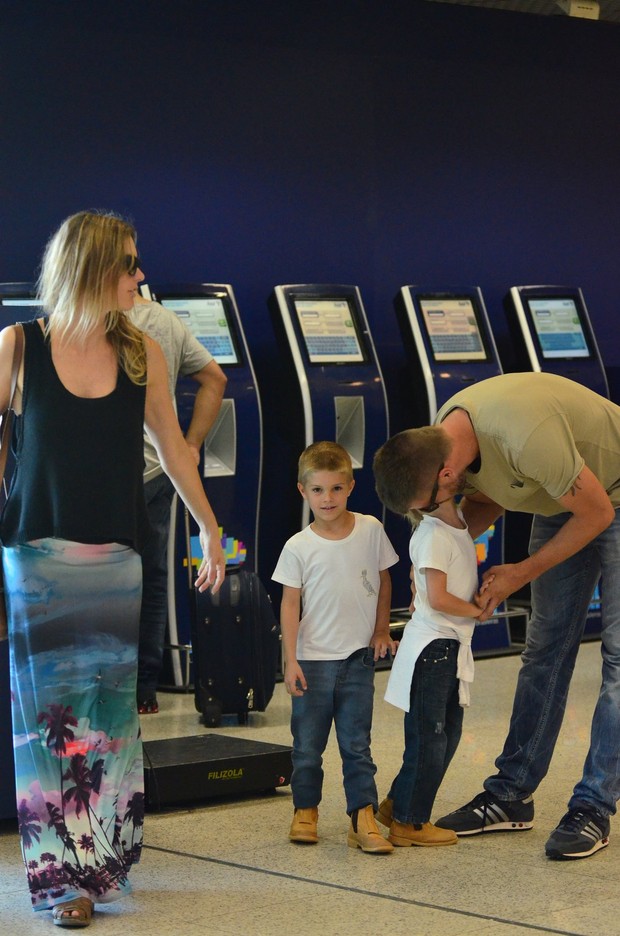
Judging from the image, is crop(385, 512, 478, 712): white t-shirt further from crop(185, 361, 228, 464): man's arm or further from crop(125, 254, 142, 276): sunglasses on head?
crop(185, 361, 228, 464): man's arm

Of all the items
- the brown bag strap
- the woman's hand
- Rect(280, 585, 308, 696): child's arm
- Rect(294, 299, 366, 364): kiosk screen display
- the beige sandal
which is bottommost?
the beige sandal

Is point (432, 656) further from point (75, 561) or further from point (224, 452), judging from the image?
point (224, 452)

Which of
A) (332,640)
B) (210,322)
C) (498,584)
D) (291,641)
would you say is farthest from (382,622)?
(210,322)

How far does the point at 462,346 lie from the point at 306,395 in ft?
3.13

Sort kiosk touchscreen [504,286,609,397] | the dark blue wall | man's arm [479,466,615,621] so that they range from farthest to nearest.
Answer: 1. kiosk touchscreen [504,286,609,397]
2. the dark blue wall
3. man's arm [479,466,615,621]

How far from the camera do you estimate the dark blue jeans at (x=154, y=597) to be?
5.35 metres

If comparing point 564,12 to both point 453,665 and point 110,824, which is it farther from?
point 110,824

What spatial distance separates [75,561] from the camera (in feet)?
9.80

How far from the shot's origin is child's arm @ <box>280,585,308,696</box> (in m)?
3.51

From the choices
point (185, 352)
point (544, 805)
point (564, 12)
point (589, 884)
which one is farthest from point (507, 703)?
point (564, 12)

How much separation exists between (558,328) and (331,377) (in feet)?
5.04

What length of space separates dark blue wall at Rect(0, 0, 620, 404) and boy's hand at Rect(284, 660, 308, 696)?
3133 mm

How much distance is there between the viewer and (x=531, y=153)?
773 centimetres

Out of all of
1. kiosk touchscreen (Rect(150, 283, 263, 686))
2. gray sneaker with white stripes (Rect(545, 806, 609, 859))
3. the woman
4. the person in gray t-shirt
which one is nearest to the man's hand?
gray sneaker with white stripes (Rect(545, 806, 609, 859))
